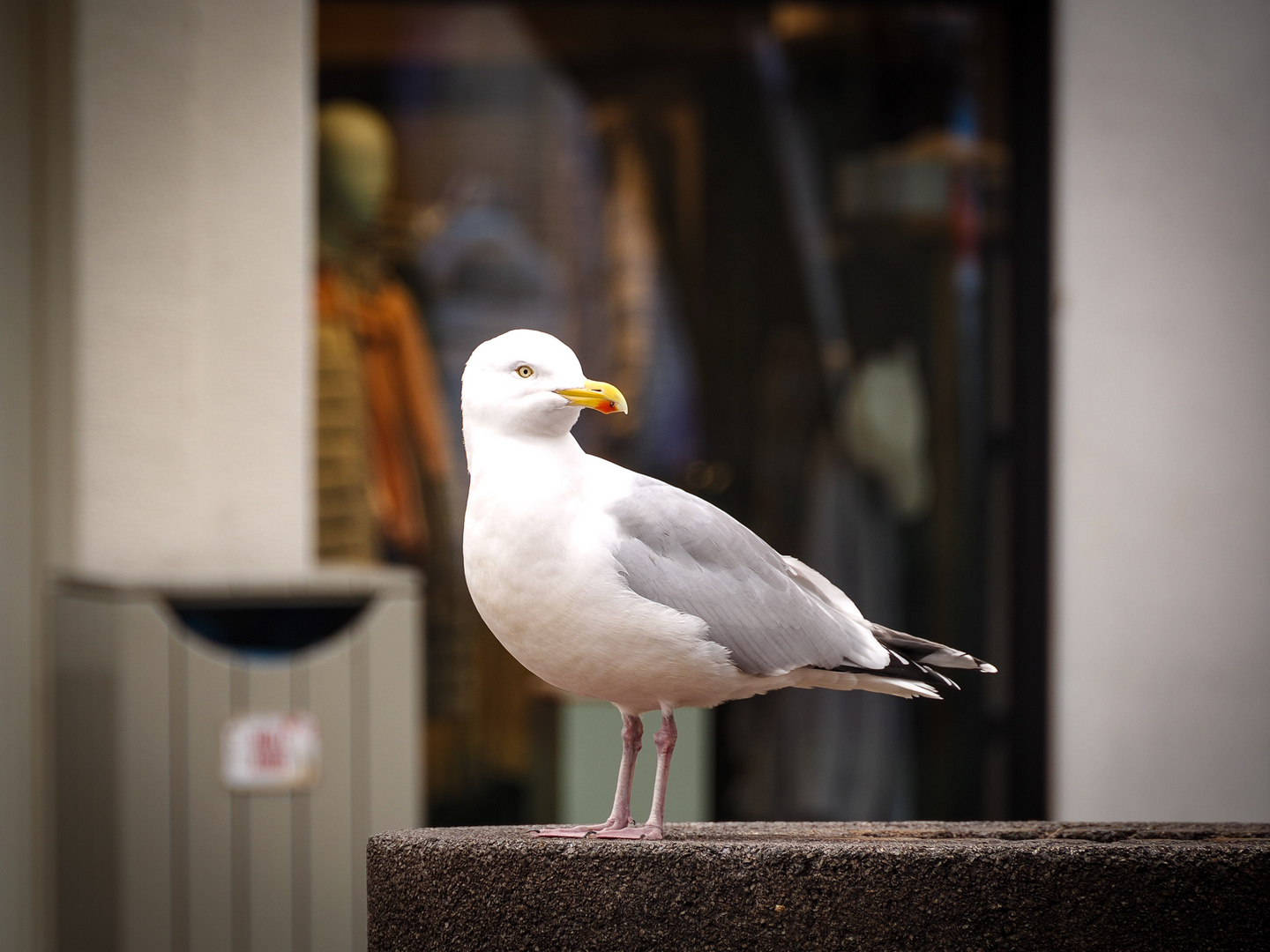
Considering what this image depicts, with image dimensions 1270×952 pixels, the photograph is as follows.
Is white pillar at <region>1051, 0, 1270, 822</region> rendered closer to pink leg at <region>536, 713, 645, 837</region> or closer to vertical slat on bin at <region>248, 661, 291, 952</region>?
vertical slat on bin at <region>248, 661, 291, 952</region>

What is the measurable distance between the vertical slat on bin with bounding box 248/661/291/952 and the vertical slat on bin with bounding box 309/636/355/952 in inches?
1.5

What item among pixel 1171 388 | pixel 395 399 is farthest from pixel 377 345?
pixel 1171 388

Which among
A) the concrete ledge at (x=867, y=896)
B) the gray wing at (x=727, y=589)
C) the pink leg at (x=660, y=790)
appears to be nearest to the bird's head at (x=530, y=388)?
the gray wing at (x=727, y=589)

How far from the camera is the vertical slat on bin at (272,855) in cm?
216

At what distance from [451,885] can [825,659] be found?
1.26ft

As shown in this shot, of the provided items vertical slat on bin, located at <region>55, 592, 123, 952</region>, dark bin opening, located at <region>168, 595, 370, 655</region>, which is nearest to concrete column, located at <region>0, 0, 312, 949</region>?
vertical slat on bin, located at <region>55, 592, 123, 952</region>

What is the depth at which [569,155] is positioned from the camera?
3195 mm

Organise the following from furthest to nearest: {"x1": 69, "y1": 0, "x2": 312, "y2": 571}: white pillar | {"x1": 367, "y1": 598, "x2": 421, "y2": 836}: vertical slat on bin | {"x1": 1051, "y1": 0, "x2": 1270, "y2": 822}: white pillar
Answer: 1. {"x1": 1051, "y1": 0, "x2": 1270, "y2": 822}: white pillar
2. {"x1": 69, "y1": 0, "x2": 312, "y2": 571}: white pillar
3. {"x1": 367, "y1": 598, "x2": 421, "y2": 836}: vertical slat on bin

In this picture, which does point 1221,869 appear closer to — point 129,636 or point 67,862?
point 129,636

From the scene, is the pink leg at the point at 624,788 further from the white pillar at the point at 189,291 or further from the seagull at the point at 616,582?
the white pillar at the point at 189,291

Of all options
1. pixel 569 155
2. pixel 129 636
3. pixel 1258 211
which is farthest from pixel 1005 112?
pixel 129 636

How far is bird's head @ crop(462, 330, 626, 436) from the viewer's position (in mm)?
1095

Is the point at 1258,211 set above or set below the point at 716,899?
above

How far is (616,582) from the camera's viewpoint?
3.63 ft
